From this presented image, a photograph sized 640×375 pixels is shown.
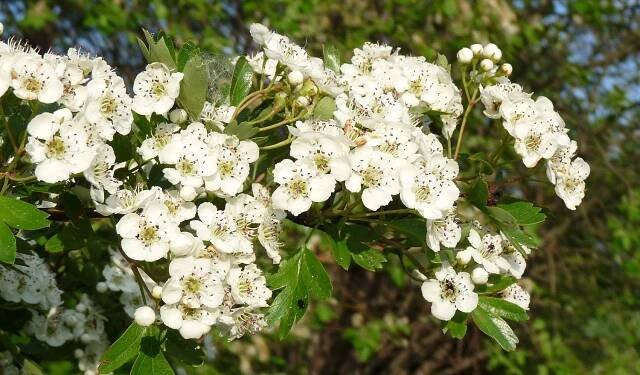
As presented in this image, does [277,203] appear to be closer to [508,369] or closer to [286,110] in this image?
[286,110]

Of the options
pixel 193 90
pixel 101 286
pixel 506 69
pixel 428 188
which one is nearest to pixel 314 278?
pixel 428 188

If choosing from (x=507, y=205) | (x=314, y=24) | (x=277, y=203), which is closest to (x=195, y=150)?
(x=277, y=203)

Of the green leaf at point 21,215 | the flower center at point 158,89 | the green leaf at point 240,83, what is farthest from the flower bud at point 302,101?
the green leaf at point 21,215

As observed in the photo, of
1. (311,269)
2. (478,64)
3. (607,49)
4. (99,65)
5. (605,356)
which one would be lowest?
(605,356)

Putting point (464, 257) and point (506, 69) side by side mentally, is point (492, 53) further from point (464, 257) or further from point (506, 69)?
point (464, 257)

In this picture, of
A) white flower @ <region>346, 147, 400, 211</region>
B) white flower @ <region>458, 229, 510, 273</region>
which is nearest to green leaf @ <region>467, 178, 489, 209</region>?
white flower @ <region>458, 229, 510, 273</region>

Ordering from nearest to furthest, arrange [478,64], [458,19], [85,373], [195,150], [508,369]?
[195,150], [478,64], [85,373], [508,369], [458,19]
